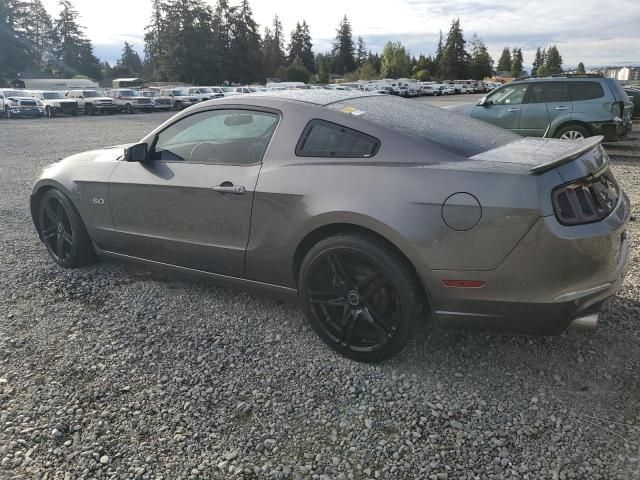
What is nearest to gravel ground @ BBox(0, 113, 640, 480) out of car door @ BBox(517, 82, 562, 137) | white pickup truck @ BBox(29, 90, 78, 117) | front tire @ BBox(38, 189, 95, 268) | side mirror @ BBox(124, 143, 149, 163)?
front tire @ BBox(38, 189, 95, 268)

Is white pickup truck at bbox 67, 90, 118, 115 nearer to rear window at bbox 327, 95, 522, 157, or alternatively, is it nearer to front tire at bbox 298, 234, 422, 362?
rear window at bbox 327, 95, 522, 157

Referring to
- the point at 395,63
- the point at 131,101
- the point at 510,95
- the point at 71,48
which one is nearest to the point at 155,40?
the point at 71,48

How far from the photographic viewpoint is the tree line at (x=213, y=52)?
73125 mm

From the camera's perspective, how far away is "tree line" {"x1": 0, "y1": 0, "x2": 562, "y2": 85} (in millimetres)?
73125

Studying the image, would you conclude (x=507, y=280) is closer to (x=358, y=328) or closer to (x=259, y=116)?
(x=358, y=328)

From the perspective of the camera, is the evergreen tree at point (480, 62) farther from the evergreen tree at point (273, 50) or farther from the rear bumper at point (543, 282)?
the rear bumper at point (543, 282)

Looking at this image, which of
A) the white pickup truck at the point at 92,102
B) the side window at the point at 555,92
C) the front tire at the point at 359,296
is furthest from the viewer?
the white pickup truck at the point at 92,102

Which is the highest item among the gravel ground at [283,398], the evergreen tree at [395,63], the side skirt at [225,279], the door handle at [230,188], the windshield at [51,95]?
the evergreen tree at [395,63]

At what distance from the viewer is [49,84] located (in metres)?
54.2

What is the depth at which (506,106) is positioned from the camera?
34.0 ft

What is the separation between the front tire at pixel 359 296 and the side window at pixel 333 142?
0.48m

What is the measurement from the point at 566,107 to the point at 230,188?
8.60m

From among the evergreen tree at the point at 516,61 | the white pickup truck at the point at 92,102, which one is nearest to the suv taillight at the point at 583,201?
the white pickup truck at the point at 92,102

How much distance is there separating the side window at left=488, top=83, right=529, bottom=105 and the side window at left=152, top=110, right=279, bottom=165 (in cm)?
844
